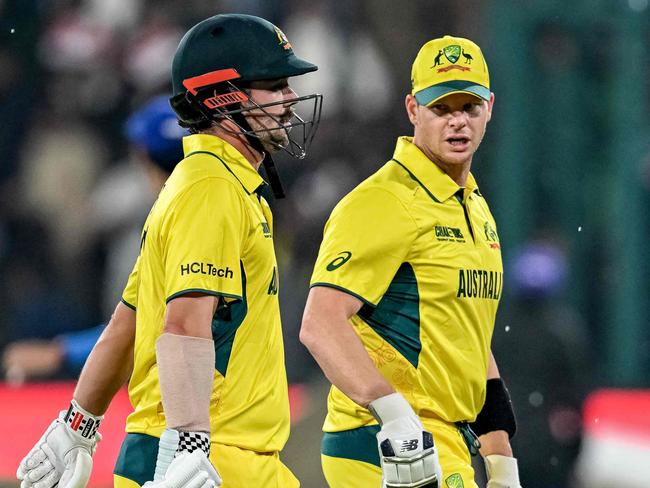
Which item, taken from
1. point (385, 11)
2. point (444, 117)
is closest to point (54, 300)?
point (385, 11)

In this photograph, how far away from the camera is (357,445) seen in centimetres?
434

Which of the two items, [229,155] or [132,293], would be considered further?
[132,293]

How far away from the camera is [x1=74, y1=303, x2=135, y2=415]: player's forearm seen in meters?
4.08

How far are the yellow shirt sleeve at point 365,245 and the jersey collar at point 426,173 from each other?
0.57 ft

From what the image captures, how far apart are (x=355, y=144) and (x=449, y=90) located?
5065mm

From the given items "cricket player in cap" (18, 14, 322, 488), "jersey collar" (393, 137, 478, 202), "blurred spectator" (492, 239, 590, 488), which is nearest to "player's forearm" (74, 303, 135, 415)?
"cricket player in cap" (18, 14, 322, 488)

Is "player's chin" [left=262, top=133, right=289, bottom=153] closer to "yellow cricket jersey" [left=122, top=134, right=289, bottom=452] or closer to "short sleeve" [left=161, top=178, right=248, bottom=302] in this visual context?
"yellow cricket jersey" [left=122, top=134, right=289, bottom=452]

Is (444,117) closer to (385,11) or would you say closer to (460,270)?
(460,270)

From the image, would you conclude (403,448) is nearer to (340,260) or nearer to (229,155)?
(340,260)

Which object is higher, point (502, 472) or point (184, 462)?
point (184, 462)

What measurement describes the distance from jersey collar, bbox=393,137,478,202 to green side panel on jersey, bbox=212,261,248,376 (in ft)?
3.26

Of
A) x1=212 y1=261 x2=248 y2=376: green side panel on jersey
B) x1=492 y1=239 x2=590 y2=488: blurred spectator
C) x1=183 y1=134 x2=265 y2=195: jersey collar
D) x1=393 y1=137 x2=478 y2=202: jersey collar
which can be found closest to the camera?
x1=212 y1=261 x2=248 y2=376: green side panel on jersey

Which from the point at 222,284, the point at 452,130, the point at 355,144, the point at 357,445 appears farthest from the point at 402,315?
the point at 355,144

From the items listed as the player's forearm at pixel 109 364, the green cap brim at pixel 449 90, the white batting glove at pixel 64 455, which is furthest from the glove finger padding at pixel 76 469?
the green cap brim at pixel 449 90
